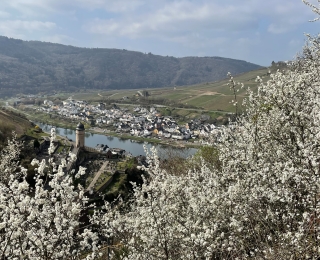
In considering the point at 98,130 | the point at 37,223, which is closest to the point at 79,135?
the point at 37,223

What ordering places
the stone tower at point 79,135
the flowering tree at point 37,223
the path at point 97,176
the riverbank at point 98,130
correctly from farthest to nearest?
the riverbank at point 98,130 < the stone tower at point 79,135 < the path at point 97,176 < the flowering tree at point 37,223

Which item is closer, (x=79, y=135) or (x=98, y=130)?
(x=79, y=135)

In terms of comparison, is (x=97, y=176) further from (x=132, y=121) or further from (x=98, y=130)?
(x=132, y=121)

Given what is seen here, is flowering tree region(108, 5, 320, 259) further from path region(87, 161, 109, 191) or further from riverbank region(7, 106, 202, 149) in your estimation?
riverbank region(7, 106, 202, 149)

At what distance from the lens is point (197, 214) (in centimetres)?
772

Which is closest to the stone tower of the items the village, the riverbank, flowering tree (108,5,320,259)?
the riverbank

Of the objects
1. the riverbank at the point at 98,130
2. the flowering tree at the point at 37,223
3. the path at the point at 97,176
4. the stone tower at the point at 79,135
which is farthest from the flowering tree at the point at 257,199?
the riverbank at the point at 98,130

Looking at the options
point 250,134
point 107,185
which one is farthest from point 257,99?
point 107,185

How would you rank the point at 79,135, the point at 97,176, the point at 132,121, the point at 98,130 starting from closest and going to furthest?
the point at 97,176 → the point at 79,135 → the point at 98,130 → the point at 132,121

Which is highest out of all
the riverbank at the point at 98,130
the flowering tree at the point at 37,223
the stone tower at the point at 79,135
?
the flowering tree at the point at 37,223

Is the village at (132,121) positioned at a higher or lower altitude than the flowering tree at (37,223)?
Answer: lower

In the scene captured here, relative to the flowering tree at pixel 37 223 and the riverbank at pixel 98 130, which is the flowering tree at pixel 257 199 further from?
the riverbank at pixel 98 130

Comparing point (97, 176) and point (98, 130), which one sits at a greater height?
point (97, 176)

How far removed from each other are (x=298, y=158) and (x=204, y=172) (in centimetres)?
282
